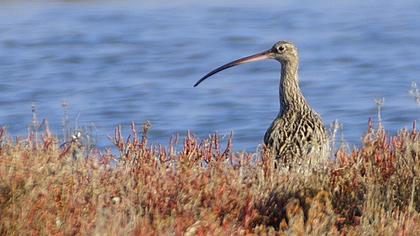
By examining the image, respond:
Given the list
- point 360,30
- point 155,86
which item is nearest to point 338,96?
point 155,86

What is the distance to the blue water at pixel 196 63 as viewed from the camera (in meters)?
15.1

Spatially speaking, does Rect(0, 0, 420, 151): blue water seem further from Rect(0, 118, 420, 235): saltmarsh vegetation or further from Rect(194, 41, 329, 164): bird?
Rect(0, 118, 420, 235): saltmarsh vegetation

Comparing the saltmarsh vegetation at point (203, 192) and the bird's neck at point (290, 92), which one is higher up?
the bird's neck at point (290, 92)

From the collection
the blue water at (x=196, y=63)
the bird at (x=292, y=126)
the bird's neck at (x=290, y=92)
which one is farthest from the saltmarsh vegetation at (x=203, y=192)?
the blue water at (x=196, y=63)

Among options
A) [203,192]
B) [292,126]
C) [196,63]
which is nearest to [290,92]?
[292,126]

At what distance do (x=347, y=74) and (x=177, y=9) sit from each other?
549 centimetres

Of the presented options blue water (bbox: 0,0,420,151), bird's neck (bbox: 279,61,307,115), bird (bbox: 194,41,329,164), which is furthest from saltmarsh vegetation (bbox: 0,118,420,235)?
blue water (bbox: 0,0,420,151)

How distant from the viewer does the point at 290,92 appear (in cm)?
1047

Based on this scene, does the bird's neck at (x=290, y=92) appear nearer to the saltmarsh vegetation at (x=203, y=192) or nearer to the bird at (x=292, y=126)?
the bird at (x=292, y=126)

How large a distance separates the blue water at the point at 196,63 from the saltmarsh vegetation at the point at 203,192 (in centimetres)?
589

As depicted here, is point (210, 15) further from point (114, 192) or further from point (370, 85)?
point (114, 192)

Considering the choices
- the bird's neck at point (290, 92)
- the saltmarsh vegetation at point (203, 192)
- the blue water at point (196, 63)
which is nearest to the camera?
the saltmarsh vegetation at point (203, 192)

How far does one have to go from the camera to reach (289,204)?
660cm

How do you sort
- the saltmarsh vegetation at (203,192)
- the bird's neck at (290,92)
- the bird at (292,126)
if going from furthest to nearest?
the bird's neck at (290,92), the bird at (292,126), the saltmarsh vegetation at (203,192)
